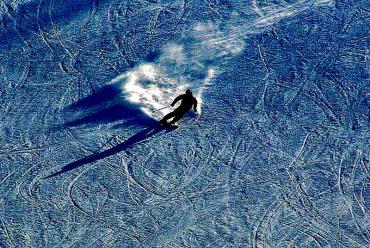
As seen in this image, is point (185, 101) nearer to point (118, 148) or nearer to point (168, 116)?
point (168, 116)

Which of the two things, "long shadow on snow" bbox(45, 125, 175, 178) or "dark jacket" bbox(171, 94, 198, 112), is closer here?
"long shadow on snow" bbox(45, 125, 175, 178)

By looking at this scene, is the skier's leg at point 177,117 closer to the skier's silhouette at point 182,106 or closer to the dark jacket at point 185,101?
the skier's silhouette at point 182,106

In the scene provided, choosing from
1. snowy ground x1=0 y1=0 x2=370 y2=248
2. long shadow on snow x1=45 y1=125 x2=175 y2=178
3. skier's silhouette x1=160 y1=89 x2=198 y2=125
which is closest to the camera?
snowy ground x1=0 y1=0 x2=370 y2=248

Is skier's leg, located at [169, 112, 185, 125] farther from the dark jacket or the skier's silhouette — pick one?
the dark jacket

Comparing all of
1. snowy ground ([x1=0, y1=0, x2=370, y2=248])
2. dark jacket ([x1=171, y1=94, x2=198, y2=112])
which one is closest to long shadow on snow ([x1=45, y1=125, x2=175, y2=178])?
snowy ground ([x1=0, y1=0, x2=370, y2=248])

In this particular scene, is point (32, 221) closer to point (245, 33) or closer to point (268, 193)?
point (268, 193)

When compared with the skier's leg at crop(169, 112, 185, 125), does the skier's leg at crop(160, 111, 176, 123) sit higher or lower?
higher

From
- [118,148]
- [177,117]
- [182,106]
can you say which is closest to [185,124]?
[177,117]
